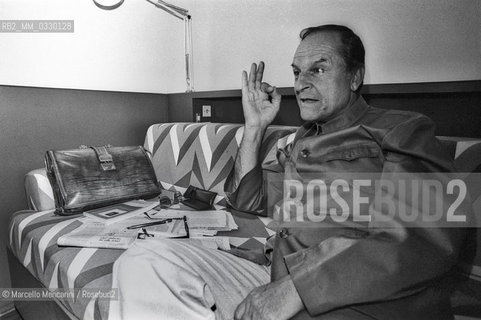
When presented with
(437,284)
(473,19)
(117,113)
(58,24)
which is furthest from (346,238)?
(58,24)

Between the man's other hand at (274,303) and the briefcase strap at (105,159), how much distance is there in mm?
1221

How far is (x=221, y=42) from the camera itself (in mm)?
2332

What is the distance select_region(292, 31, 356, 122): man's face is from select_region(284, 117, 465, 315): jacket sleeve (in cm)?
32

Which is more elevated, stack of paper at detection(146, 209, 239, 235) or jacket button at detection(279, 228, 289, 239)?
jacket button at detection(279, 228, 289, 239)

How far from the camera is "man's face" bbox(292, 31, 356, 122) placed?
89 cm

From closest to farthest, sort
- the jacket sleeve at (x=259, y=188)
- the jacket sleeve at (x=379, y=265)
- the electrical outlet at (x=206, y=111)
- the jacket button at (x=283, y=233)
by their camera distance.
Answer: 1. the jacket sleeve at (x=379, y=265)
2. the jacket button at (x=283, y=233)
3. the jacket sleeve at (x=259, y=188)
4. the electrical outlet at (x=206, y=111)

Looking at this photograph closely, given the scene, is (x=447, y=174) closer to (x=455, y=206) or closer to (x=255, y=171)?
(x=455, y=206)

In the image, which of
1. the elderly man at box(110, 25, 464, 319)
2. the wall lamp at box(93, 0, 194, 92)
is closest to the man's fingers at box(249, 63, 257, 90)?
the elderly man at box(110, 25, 464, 319)

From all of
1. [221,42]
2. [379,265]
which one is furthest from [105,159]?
[379,265]

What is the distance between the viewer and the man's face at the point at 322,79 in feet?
2.92

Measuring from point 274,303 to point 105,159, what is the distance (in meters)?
1.31

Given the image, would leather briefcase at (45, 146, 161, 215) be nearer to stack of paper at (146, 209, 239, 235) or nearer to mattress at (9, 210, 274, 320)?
mattress at (9, 210, 274, 320)

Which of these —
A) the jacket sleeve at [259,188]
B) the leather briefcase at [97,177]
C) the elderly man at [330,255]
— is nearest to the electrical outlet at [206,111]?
the leather briefcase at [97,177]

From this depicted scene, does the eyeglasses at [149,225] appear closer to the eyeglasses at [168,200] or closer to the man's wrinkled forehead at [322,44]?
the eyeglasses at [168,200]
